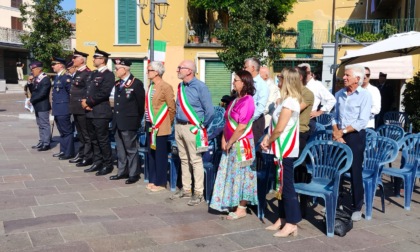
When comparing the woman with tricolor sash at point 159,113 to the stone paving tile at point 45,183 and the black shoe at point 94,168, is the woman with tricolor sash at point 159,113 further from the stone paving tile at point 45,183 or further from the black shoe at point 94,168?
the black shoe at point 94,168

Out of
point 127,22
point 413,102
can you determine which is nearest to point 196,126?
point 413,102

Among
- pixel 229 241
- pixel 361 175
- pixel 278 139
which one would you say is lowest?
pixel 229 241

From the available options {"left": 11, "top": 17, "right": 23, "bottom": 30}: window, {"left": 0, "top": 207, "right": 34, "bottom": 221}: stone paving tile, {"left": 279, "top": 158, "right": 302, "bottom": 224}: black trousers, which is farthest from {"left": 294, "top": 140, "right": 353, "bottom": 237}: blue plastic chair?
{"left": 11, "top": 17, "right": 23, "bottom": 30}: window

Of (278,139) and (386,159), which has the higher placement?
(278,139)

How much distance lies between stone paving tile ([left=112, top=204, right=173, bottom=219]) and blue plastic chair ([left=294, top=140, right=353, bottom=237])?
5.52 feet

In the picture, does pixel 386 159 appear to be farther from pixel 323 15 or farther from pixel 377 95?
pixel 323 15

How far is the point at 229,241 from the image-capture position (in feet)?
14.1

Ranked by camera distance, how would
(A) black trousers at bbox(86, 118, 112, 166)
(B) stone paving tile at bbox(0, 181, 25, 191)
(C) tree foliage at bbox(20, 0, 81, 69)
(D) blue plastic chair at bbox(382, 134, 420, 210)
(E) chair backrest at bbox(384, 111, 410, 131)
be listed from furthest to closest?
(C) tree foliage at bbox(20, 0, 81, 69)
(E) chair backrest at bbox(384, 111, 410, 131)
(A) black trousers at bbox(86, 118, 112, 166)
(B) stone paving tile at bbox(0, 181, 25, 191)
(D) blue plastic chair at bbox(382, 134, 420, 210)

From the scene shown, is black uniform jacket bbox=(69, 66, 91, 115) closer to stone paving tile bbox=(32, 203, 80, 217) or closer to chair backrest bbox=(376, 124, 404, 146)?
stone paving tile bbox=(32, 203, 80, 217)

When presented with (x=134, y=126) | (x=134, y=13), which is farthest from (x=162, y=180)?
(x=134, y=13)

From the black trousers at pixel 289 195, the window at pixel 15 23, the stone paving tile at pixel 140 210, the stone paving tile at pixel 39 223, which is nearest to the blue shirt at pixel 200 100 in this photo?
the stone paving tile at pixel 140 210

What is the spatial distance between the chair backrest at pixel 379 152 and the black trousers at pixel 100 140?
13.0 ft

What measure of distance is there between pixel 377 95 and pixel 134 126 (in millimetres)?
3694

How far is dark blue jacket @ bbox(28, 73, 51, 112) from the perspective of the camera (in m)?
8.77
